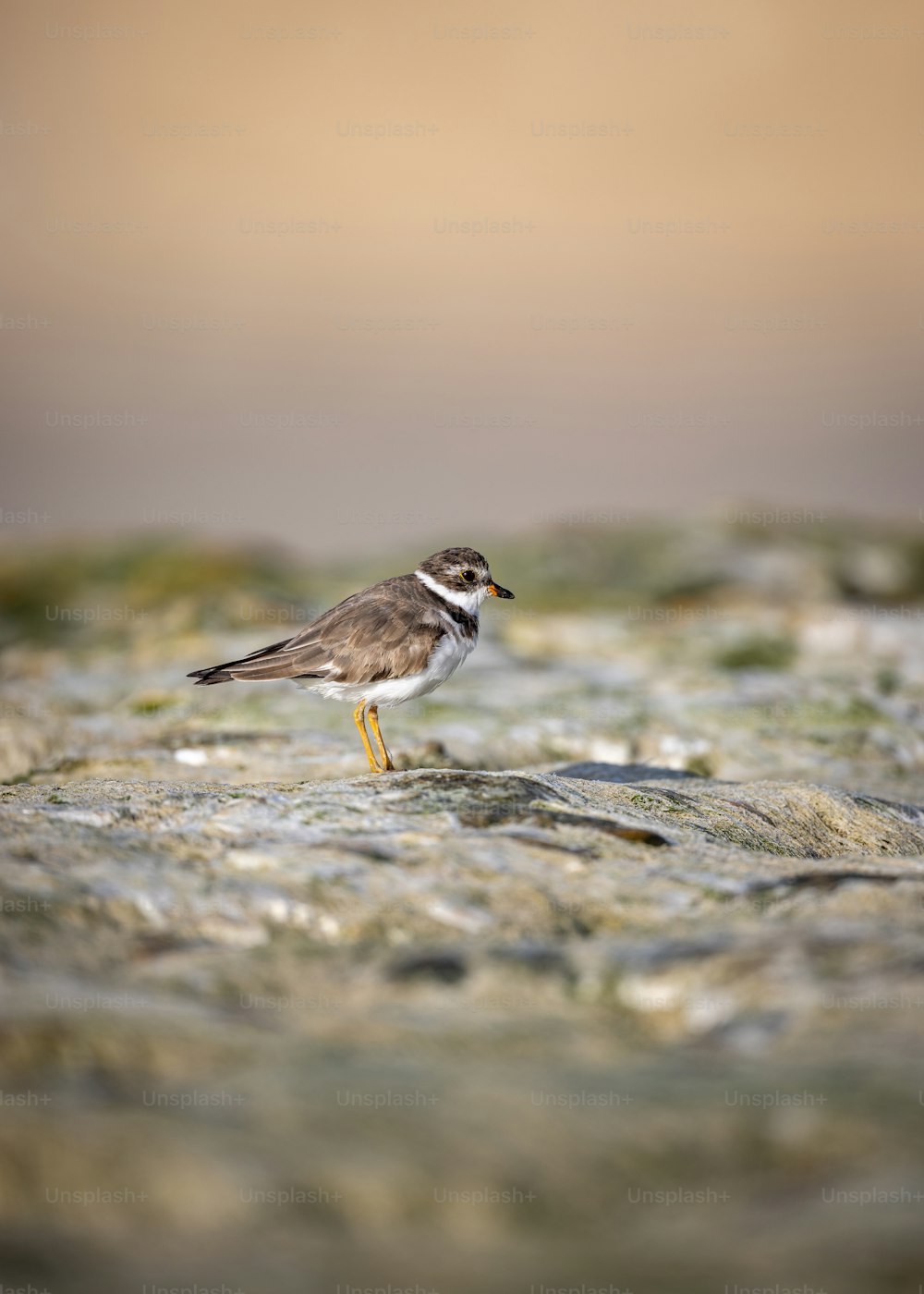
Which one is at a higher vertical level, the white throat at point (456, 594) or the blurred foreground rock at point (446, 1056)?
the white throat at point (456, 594)

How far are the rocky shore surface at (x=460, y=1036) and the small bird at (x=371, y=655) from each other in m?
2.31

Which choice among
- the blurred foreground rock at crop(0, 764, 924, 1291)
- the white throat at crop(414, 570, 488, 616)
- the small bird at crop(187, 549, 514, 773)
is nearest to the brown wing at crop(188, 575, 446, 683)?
the small bird at crop(187, 549, 514, 773)

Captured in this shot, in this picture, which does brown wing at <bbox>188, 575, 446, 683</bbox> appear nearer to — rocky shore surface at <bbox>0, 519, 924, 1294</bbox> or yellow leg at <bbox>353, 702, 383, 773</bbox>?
yellow leg at <bbox>353, 702, 383, 773</bbox>

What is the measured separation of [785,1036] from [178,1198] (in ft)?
8.01

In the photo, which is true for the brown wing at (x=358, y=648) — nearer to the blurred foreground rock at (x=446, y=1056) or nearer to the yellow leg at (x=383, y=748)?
the yellow leg at (x=383, y=748)

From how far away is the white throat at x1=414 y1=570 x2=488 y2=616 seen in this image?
39.3 feet

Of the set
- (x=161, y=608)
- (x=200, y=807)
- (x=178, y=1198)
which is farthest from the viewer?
(x=161, y=608)

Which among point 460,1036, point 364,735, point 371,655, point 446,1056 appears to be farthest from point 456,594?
point 446,1056

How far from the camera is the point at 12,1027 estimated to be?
14.8 ft

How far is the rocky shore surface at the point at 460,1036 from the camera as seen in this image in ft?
12.0

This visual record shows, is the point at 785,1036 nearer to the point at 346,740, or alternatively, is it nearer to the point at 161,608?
the point at 346,740

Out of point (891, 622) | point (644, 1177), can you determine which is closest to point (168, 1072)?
point (644, 1177)

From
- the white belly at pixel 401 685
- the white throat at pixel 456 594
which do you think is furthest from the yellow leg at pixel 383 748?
the white throat at pixel 456 594

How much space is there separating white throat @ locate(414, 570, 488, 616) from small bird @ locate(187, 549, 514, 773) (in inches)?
15.0
